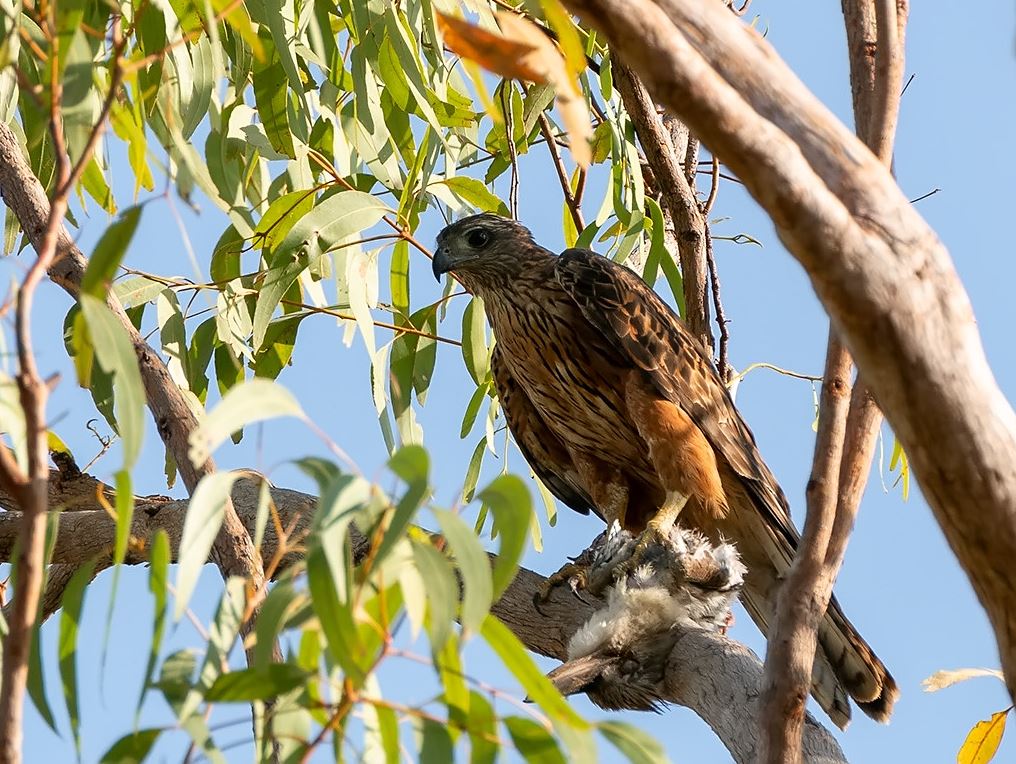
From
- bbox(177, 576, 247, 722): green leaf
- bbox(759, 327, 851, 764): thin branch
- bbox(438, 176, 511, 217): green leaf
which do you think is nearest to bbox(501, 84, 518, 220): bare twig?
bbox(438, 176, 511, 217): green leaf

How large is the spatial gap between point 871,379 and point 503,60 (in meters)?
0.53

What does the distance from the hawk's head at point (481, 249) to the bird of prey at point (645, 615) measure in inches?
39.2

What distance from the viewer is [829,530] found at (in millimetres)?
1998

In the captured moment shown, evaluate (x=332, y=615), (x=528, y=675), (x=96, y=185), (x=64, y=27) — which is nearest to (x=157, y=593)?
(x=332, y=615)

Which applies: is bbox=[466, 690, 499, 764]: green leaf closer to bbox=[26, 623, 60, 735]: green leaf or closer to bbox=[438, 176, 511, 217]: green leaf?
bbox=[26, 623, 60, 735]: green leaf

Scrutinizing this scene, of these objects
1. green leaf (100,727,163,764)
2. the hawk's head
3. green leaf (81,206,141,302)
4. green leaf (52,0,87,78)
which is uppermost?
the hawk's head

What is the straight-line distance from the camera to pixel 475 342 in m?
4.16

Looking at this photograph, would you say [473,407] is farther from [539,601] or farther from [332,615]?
[332,615]

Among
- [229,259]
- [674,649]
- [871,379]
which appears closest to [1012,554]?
[871,379]

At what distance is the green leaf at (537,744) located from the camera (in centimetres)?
150

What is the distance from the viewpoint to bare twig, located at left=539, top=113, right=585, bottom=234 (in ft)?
12.4

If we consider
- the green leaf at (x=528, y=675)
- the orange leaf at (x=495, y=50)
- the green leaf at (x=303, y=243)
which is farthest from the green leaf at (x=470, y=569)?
the green leaf at (x=303, y=243)

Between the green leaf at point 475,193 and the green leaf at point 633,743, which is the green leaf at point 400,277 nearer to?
the green leaf at point 475,193

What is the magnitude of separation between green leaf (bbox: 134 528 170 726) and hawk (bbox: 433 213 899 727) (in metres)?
2.20
